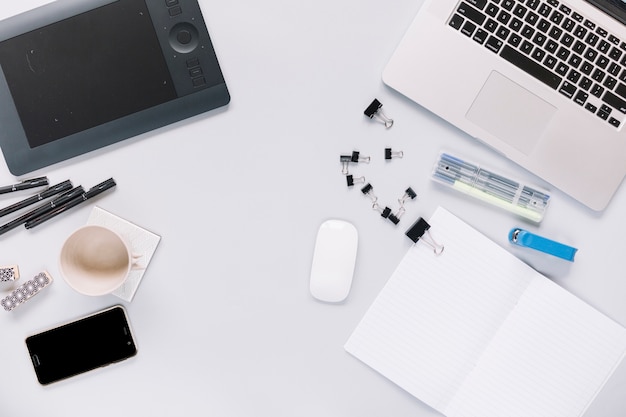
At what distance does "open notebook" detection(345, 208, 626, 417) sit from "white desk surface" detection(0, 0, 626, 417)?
3cm

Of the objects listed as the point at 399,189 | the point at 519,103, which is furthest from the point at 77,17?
the point at 519,103

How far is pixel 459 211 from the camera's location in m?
0.79

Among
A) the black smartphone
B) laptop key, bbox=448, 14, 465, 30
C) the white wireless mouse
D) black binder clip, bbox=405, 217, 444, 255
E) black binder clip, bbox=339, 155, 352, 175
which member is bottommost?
the black smartphone

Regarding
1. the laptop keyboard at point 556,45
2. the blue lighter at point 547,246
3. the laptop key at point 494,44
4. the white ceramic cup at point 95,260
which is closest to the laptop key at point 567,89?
the laptop keyboard at point 556,45

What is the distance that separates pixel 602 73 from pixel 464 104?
0.66 feet

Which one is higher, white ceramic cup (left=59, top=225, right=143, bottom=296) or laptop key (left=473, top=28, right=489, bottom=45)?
laptop key (left=473, top=28, right=489, bottom=45)

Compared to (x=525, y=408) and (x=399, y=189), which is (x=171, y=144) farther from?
(x=525, y=408)

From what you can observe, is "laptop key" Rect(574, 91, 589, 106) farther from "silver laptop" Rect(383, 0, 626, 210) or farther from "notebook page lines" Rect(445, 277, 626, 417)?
"notebook page lines" Rect(445, 277, 626, 417)

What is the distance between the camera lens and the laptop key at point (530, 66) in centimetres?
Result: 75

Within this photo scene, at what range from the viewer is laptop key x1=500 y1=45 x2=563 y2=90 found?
0.75 metres

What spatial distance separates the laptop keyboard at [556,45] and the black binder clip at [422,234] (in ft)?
0.88

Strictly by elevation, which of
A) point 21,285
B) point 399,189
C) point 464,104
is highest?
point 464,104

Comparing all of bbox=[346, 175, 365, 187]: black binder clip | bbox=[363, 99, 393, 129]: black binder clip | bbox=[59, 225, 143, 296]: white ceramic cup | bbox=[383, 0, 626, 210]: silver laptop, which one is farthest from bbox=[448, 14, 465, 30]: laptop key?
bbox=[59, 225, 143, 296]: white ceramic cup

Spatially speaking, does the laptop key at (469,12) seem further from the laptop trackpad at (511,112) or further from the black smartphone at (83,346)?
the black smartphone at (83,346)
